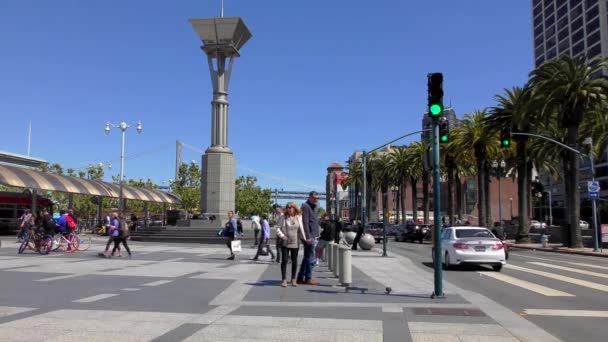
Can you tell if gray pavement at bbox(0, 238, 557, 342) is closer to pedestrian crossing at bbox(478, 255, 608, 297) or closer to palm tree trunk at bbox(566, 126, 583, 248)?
pedestrian crossing at bbox(478, 255, 608, 297)

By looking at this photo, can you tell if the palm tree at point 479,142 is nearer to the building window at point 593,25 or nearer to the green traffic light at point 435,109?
the green traffic light at point 435,109

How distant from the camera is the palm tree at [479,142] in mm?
43469

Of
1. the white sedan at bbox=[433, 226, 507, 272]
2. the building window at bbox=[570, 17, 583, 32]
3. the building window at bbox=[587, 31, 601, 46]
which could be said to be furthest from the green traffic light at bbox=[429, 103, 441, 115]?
the building window at bbox=[570, 17, 583, 32]

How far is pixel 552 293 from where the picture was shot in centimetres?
1139

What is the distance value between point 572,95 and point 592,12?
256 ft

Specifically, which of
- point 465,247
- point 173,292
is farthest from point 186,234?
point 173,292

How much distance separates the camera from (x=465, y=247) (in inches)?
674

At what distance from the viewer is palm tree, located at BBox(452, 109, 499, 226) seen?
43469mm

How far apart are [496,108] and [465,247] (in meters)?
25.9

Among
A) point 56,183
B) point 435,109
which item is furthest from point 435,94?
point 56,183

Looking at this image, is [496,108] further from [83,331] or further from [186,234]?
[83,331]

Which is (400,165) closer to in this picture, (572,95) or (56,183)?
(572,95)

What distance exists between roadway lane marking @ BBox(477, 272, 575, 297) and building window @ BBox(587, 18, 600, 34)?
94.6 metres

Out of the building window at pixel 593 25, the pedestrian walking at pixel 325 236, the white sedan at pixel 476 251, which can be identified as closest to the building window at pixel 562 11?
the building window at pixel 593 25
